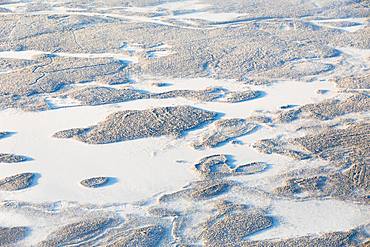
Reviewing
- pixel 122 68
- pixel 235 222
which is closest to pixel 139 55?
pixel 122 68

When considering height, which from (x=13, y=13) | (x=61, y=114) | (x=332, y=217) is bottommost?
(x=332, y=217)

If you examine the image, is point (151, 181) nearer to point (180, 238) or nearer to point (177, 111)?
point (180, 238)

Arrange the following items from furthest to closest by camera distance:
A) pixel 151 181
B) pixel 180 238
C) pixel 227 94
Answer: pixel 227 94 → pixel 151 181 → pixel 180 238

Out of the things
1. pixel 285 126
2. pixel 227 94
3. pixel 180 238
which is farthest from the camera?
pixel 227 94

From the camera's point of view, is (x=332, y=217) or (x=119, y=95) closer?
(x=332, y=217)

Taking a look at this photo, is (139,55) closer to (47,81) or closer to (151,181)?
(47,81)

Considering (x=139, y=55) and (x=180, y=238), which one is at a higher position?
(x=139, y=55)
